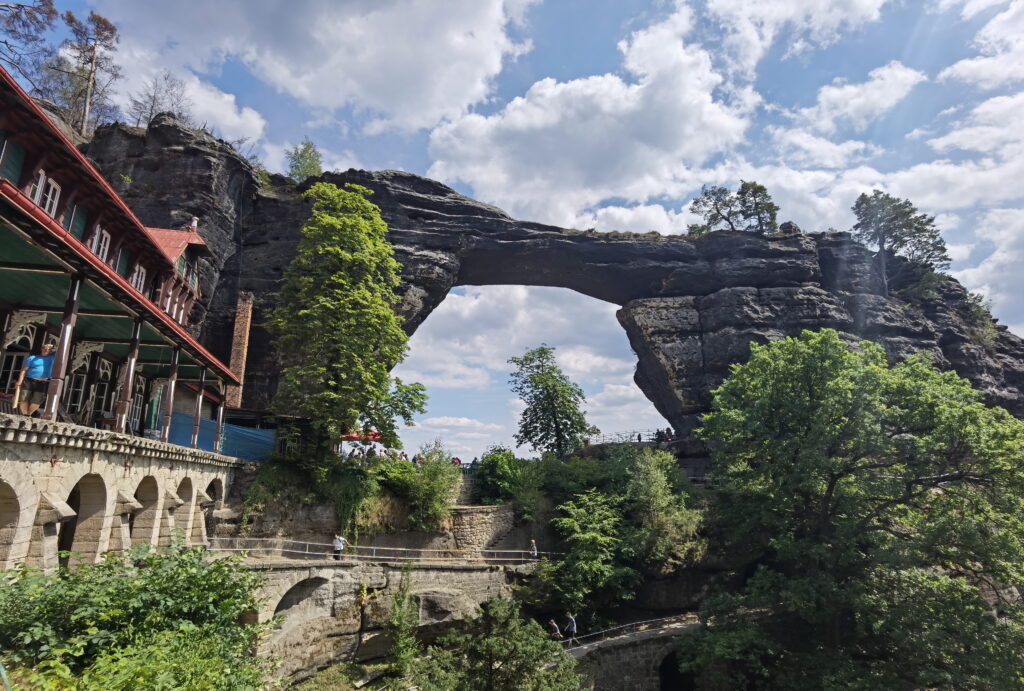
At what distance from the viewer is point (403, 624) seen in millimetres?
18516

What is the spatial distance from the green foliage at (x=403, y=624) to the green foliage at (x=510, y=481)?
767cm

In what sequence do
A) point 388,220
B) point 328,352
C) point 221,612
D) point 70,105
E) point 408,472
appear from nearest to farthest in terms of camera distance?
1. point 221,612
2. point 328,352
3. point 408,472
4. point 388,220
5. point 70,105

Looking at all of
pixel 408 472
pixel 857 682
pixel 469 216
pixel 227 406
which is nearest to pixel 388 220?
pixel 469 216

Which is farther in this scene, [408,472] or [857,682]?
[408,472]

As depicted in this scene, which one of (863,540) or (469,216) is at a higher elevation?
(469,216)

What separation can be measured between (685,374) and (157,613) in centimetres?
3320

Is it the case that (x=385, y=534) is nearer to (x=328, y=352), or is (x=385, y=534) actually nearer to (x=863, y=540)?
(x=328, y=352)

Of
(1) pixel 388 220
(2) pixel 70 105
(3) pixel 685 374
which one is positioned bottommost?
(3) pixel 685 374

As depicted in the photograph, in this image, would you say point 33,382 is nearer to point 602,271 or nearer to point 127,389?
point 127,389

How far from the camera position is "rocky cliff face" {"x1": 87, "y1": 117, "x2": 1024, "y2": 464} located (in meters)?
32.0

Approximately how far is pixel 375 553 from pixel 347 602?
4363mm

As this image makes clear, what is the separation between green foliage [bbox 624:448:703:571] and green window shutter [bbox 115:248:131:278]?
77.3ft

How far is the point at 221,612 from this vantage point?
383 inches

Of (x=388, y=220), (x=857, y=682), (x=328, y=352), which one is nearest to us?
(x=857, y=682)
